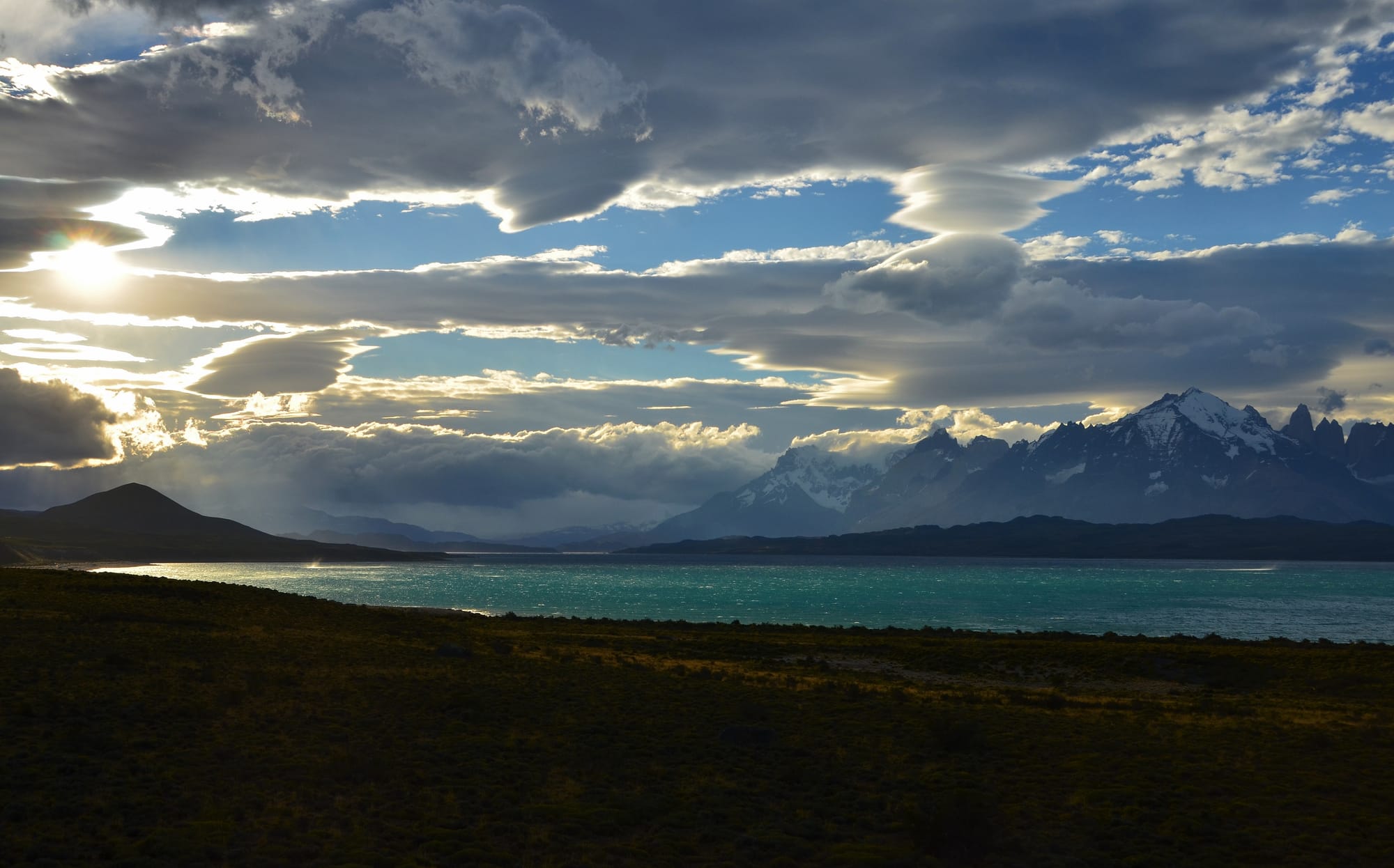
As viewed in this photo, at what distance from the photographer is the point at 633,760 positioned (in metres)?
29.9

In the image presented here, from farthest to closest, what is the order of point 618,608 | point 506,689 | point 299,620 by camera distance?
point 618,608
point 299,620
point 506,689

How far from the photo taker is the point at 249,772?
26.2 meters

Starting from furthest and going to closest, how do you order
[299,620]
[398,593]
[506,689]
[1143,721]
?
[398,593], [299,620], [506,689], [1143,721]

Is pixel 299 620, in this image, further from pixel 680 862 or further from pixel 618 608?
pixel 618 608

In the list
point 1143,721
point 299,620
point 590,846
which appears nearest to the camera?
point 590,846

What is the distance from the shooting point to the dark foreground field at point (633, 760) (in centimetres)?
2191

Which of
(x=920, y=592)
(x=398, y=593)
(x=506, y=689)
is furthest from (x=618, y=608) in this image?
(x=506, y=689)

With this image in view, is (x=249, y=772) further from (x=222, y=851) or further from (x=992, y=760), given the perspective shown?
(x=992, y=760)

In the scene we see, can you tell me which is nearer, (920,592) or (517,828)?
(517,828)

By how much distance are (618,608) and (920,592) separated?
2853 inches

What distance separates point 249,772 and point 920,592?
174 metres

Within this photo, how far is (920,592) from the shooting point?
190m

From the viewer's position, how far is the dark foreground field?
71.9ft

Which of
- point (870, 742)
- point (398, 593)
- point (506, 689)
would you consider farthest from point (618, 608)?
point (870, 742)
